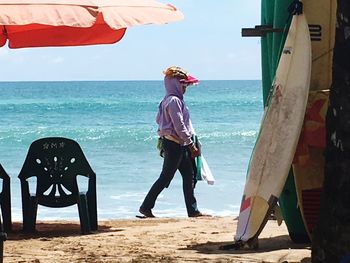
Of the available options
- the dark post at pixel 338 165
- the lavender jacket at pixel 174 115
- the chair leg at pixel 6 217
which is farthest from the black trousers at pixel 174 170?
the dark post at pixel 338 165

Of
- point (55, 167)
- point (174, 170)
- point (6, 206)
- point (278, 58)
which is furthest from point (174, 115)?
point (278, 58)

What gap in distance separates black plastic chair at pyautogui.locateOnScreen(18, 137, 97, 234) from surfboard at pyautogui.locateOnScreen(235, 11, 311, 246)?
199cm

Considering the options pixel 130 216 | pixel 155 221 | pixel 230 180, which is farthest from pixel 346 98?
pixel 230 180

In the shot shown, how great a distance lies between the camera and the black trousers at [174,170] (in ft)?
34.8

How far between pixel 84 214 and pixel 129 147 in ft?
53.9

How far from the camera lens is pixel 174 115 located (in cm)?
1032

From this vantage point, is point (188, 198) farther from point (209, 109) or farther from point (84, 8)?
point (209, 109)

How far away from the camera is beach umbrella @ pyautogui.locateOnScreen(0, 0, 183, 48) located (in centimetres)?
817

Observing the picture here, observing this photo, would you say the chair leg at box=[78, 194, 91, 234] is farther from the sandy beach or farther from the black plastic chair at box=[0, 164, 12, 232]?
the black plastic chair at box=[0, 164, 12, 232]

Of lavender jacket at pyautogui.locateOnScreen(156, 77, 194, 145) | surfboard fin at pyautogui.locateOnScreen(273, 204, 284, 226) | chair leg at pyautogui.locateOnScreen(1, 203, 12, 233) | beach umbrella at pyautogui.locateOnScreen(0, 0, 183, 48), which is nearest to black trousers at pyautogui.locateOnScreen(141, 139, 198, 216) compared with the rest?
lavender jacket at pyautogui.locateOnScreen(156, 77, 194, 145)

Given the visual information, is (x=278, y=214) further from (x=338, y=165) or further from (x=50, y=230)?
(x=50, y=230)

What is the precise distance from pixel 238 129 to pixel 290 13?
1041 inches

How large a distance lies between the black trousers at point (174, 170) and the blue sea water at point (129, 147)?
61.3 inches

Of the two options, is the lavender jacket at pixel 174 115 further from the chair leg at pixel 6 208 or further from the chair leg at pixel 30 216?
the chair leg at pixel 6 208
